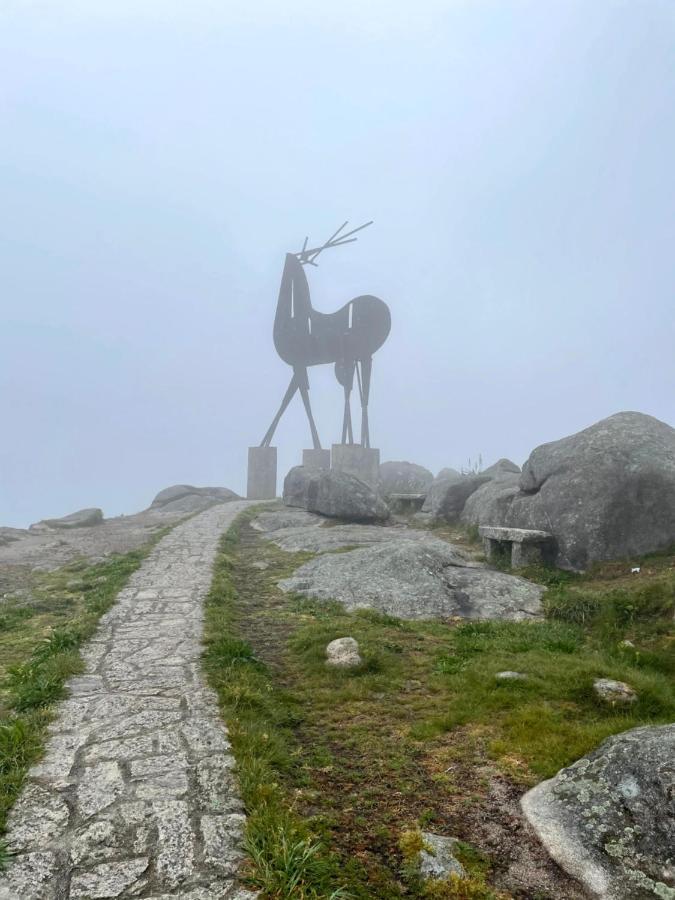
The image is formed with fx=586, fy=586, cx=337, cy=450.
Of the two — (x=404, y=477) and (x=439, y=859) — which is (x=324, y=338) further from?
(x=439, y=859)

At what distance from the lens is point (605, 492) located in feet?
40.7

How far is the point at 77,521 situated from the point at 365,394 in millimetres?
20129

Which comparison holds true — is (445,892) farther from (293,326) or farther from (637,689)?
(293,326)

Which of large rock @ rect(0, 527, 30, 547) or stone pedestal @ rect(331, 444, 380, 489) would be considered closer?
large rock @ rect(0, 527, 30, 547)

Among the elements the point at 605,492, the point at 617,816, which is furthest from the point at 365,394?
the point at 617,816

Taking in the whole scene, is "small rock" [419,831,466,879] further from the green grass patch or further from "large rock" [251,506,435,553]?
"large rock" [251,506,435,553]

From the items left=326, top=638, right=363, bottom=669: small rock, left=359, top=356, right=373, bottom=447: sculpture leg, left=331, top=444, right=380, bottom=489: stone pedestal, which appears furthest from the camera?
left=359, top=356, right=373, bottom=447: sculpture leg

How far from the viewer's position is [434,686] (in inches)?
270

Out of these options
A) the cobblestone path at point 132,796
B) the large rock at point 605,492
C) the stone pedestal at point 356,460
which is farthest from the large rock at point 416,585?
the stone pedestal at point 356,460

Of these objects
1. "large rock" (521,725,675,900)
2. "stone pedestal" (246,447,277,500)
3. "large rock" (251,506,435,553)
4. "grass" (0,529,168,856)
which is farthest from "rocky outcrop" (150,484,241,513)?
"large rock" (521,725,675,900)

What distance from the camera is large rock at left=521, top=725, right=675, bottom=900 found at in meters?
3.70

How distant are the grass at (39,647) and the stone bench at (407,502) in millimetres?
12962

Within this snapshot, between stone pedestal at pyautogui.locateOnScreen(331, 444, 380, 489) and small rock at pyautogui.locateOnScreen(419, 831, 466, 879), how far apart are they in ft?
107

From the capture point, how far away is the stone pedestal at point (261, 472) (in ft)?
133
